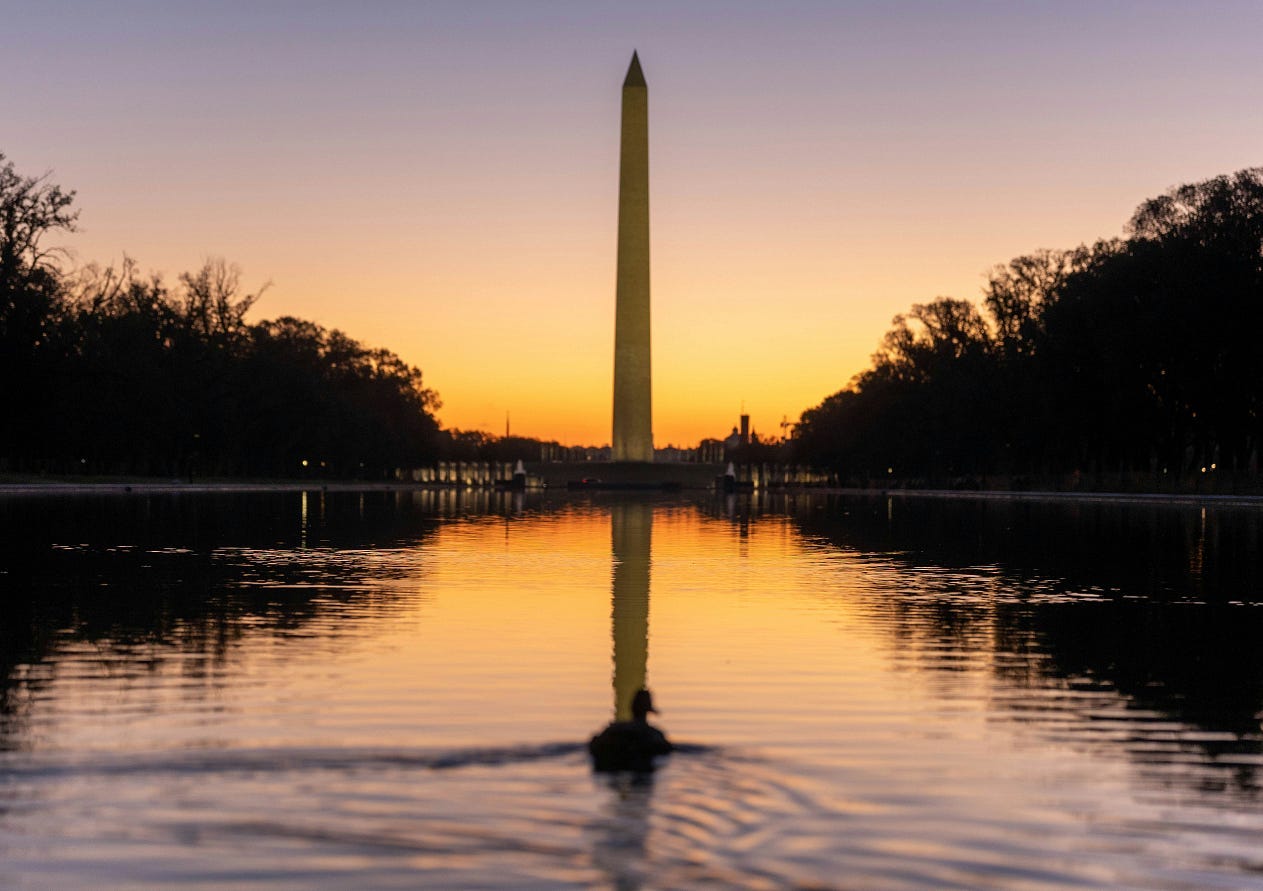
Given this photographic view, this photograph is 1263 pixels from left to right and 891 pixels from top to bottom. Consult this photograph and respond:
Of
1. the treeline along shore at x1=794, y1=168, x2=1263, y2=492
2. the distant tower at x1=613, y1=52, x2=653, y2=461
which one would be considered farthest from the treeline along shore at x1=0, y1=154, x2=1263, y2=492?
the distant tower at x1=613, y1=52, x2=653, y2=461

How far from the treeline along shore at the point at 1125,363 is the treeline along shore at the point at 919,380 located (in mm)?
140

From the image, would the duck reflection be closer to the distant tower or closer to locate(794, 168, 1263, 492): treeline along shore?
locate(794, 168, 1263, 492): treeline along shore

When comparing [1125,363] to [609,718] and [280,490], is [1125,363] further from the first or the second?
[609,718]

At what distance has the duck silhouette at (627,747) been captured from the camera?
8.90 meters

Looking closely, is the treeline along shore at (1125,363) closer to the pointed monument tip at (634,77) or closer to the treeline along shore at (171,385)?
the pointed monument tip at (634,77)

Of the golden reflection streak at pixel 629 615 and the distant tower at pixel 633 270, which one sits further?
the distant tower at pixel 633 270

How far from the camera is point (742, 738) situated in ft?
33.4

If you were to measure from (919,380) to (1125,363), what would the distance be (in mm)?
48400

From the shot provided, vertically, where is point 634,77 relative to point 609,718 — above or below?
above

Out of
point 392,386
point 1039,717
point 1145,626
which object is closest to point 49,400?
point 1145,626

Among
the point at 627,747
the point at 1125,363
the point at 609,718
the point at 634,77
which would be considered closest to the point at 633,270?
the point at 634,77

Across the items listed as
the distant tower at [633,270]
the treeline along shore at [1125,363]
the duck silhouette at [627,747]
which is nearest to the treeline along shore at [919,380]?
the treeline along shore at [1125,363]

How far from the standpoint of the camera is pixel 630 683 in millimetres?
12906

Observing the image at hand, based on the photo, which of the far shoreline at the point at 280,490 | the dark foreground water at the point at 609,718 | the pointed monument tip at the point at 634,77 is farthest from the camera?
the pointed monument tip at the point at 634,77
